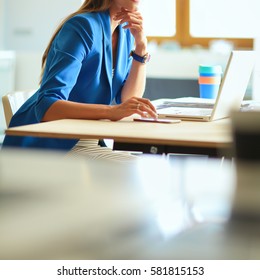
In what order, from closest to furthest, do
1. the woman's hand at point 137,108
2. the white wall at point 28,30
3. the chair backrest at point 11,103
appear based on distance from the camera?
the woman's hand at point 137,108 < the chair backrest at point 11,103 < the white wall at point 28,30

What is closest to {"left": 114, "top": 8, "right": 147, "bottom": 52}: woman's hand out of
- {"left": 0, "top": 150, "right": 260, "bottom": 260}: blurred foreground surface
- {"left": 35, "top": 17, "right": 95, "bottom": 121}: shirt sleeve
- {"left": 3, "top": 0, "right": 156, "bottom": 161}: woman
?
{"left": 3, "top": 0, "right": 156, "bottom": 161}: woman

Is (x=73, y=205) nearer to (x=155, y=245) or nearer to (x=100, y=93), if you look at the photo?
(x=155, y=245)

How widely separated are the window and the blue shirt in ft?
7.57

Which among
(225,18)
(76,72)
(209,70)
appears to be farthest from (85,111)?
(225,18)

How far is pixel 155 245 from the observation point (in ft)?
1.41

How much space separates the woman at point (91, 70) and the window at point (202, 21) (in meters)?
2.21

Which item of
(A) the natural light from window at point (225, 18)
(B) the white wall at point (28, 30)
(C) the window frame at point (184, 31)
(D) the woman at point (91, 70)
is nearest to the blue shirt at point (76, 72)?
(D) the woman at point (91, 70)

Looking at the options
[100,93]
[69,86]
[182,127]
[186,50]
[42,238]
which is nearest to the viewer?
[42,238]

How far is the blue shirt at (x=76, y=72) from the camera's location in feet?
7.67

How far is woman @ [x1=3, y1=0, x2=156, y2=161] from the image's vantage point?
2295mm

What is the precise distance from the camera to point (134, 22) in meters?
2.56

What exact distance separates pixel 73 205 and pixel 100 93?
2.17 m

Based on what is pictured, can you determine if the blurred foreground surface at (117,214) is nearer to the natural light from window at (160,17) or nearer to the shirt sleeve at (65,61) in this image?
the shirt sleeve at (65,61)
